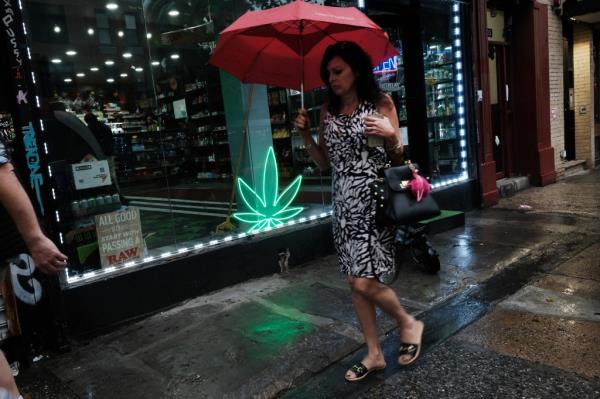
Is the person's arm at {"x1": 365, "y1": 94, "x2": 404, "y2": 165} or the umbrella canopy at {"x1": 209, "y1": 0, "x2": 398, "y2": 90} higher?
the umbrella canopy at {"x1": 209, "y1": 0, "x2": 398, "y2": 90}

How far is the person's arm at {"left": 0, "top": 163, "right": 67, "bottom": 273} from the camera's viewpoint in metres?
2.01

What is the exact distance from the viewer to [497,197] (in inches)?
322

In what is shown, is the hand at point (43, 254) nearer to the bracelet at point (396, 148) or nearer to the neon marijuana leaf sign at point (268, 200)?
the bracelet at point (396, 148)

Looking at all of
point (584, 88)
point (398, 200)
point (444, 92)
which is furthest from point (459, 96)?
point (398, 200)

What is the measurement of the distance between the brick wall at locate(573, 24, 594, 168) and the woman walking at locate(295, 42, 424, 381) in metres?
10.0

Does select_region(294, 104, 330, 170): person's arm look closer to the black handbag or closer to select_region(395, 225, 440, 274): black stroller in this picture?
the black handbag

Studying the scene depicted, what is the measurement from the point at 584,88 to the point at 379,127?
34.0ft

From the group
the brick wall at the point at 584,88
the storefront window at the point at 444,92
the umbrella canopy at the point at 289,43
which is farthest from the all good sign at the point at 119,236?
the brick wall at the point at 584,88

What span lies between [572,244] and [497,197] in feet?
8.79

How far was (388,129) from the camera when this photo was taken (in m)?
2.70

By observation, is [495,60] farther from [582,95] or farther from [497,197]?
[582,95]

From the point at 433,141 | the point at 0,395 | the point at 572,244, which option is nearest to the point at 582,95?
the point at 433,141

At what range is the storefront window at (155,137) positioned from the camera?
4.15m

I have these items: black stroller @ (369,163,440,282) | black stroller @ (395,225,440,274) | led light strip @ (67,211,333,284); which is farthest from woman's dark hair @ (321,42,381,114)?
led light strip @ (67,211,333,284)
